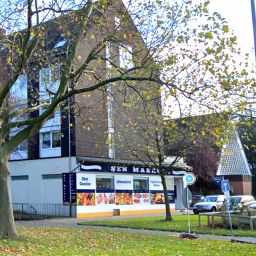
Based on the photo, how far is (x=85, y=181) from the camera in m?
34.4

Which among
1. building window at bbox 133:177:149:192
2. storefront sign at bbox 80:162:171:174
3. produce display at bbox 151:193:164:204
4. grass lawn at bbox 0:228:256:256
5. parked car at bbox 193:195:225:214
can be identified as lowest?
grass lawn at bbox 0:228:256:256

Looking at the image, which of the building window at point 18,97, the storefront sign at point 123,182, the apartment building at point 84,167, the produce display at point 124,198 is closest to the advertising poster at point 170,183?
the apartment building at point 84,167

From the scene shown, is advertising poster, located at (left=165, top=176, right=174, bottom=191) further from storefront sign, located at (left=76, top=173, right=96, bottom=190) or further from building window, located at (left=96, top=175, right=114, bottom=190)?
storefront sign, located at (left=76, top=173, right=96, bottom=190)

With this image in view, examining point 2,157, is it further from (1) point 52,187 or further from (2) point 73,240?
(1) point 52,187

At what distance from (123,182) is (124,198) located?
125 cm

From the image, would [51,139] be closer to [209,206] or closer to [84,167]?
[84,167]

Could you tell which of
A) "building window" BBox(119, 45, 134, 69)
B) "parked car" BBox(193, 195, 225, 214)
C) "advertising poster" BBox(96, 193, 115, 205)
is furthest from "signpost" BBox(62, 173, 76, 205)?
"building window" BBox(119, 45, 134, 69)

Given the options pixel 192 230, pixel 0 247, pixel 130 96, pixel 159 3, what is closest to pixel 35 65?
pixel 130 96

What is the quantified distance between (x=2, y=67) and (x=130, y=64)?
7187 mm

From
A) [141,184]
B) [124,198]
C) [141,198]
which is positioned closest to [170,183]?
[141,184]

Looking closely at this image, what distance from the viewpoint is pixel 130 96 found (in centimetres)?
1720

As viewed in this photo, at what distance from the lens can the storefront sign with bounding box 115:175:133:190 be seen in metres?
37.7

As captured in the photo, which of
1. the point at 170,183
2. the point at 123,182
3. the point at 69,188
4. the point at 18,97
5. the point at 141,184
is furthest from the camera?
the point at 170,183

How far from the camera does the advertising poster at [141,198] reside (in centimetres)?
3922
